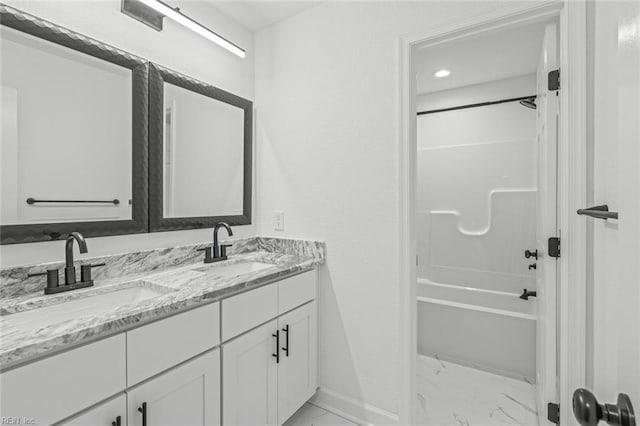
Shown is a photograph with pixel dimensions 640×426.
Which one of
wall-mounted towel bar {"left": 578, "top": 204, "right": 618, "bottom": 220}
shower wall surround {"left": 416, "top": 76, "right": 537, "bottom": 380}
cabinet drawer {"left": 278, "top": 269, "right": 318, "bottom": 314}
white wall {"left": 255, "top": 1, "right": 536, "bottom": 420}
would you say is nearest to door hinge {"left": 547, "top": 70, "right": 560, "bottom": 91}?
white wall {"left": 255, "top": 1, "right": 536, "bottom": 420}

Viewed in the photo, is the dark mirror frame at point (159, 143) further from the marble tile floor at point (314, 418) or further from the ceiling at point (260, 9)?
the marble tile floor at point (314, 418)

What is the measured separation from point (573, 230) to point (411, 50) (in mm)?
1096

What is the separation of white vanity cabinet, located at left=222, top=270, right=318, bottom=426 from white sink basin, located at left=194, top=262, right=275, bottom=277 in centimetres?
26

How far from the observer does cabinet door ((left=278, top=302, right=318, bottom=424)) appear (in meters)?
1.55

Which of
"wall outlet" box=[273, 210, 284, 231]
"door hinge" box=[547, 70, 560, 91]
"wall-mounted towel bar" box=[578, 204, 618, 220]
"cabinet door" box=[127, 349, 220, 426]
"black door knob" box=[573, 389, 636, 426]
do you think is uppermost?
"door hinge" box=[547, 70, 560, 91]

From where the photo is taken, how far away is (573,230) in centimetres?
126

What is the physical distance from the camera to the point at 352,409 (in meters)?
1.75

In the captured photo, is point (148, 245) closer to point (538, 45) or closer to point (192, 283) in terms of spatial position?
point (192, 283)

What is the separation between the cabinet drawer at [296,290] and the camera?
1.56 metres

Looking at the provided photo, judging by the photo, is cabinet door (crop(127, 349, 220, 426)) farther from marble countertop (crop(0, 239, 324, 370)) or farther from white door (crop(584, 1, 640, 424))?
white door (crop(584, 1, 640, 424))

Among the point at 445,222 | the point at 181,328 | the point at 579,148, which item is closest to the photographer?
the point at 181,328

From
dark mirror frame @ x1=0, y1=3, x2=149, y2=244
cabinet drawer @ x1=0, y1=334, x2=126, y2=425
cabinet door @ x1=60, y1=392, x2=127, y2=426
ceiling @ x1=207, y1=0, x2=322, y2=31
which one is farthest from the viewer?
ceiling @ x1=207, y1=0, x2=322, y2=31

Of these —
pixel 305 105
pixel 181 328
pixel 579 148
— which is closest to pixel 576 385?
pixel 579 148

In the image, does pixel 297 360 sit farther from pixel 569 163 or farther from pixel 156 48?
pixel 156 48
